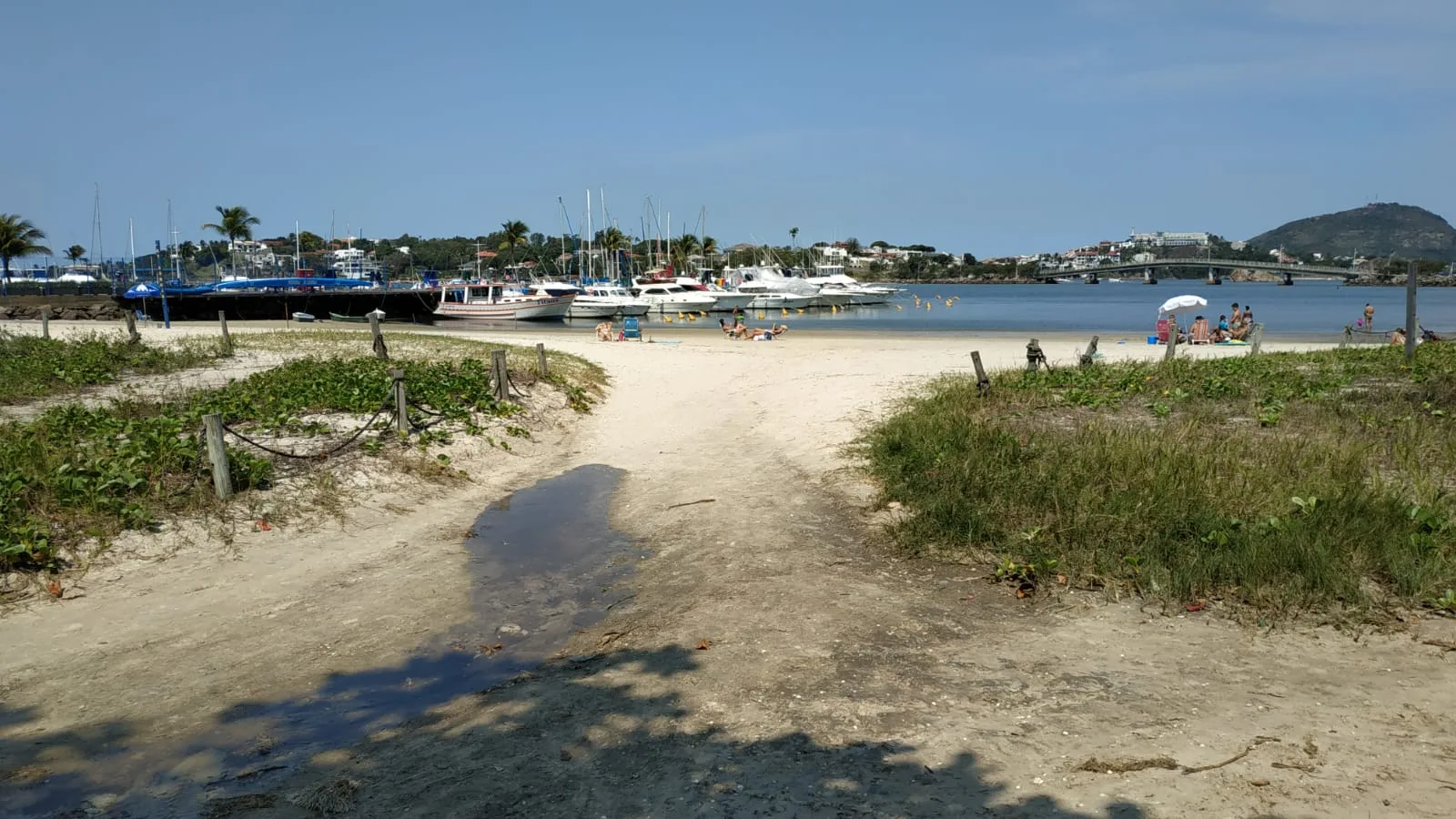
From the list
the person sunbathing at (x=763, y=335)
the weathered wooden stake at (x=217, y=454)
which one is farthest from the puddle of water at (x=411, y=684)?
the person sunbathing at (x=763, y=335)

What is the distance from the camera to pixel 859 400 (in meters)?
18.4

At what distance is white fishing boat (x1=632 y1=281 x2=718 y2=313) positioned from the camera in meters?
74.8

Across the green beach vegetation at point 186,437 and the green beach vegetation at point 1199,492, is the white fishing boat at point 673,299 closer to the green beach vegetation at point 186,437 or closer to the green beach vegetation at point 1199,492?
the green beach vegetation at point 186,437

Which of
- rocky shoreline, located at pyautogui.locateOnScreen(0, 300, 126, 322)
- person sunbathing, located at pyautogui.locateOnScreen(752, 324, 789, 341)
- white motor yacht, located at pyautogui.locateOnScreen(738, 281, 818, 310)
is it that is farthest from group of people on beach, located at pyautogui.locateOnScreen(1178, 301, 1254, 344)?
rocky shoreline, located at pyautogui.locateOnScreen(0, 300, 126, 322)

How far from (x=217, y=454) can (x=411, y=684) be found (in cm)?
514

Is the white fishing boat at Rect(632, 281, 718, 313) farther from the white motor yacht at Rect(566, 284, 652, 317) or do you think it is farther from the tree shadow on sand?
the tree shadow on sand

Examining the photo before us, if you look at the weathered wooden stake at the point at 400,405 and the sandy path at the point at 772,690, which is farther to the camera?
the weathered wooden stake at the point at 400,405

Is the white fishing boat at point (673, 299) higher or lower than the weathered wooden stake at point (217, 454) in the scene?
higher

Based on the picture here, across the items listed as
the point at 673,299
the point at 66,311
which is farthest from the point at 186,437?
the point at 66,311

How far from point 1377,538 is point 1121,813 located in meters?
4.76

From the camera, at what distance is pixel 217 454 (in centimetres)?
1022

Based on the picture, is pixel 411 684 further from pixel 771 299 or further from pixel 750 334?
pixel 771 299

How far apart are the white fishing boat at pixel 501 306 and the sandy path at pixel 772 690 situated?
55309mm

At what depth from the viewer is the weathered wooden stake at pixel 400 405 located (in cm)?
1367
